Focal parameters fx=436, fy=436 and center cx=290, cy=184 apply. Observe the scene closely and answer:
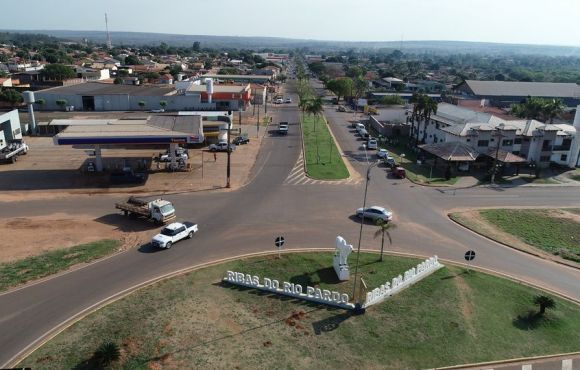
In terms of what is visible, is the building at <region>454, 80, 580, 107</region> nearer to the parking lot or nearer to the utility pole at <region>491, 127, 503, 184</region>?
the utility pole at <region>491, 127, 503, 184</region>

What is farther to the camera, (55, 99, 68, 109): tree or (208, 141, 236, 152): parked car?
(55, 99, 68, 109): tree

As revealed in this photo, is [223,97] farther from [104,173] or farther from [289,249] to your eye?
[289,249]

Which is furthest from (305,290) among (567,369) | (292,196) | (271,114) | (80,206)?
(271,114)

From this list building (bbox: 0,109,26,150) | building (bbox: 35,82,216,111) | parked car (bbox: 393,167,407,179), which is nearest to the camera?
parked car (bbox: 393,167,407,179)

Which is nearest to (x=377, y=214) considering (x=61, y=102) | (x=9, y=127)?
(x=9, y=127)

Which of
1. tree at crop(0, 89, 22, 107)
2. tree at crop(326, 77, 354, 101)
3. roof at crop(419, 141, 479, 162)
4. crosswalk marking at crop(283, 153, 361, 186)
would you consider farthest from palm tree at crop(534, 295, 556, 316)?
tree at crop(326, 77, 354, 101)

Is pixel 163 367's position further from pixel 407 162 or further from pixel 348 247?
pixel 407 162
